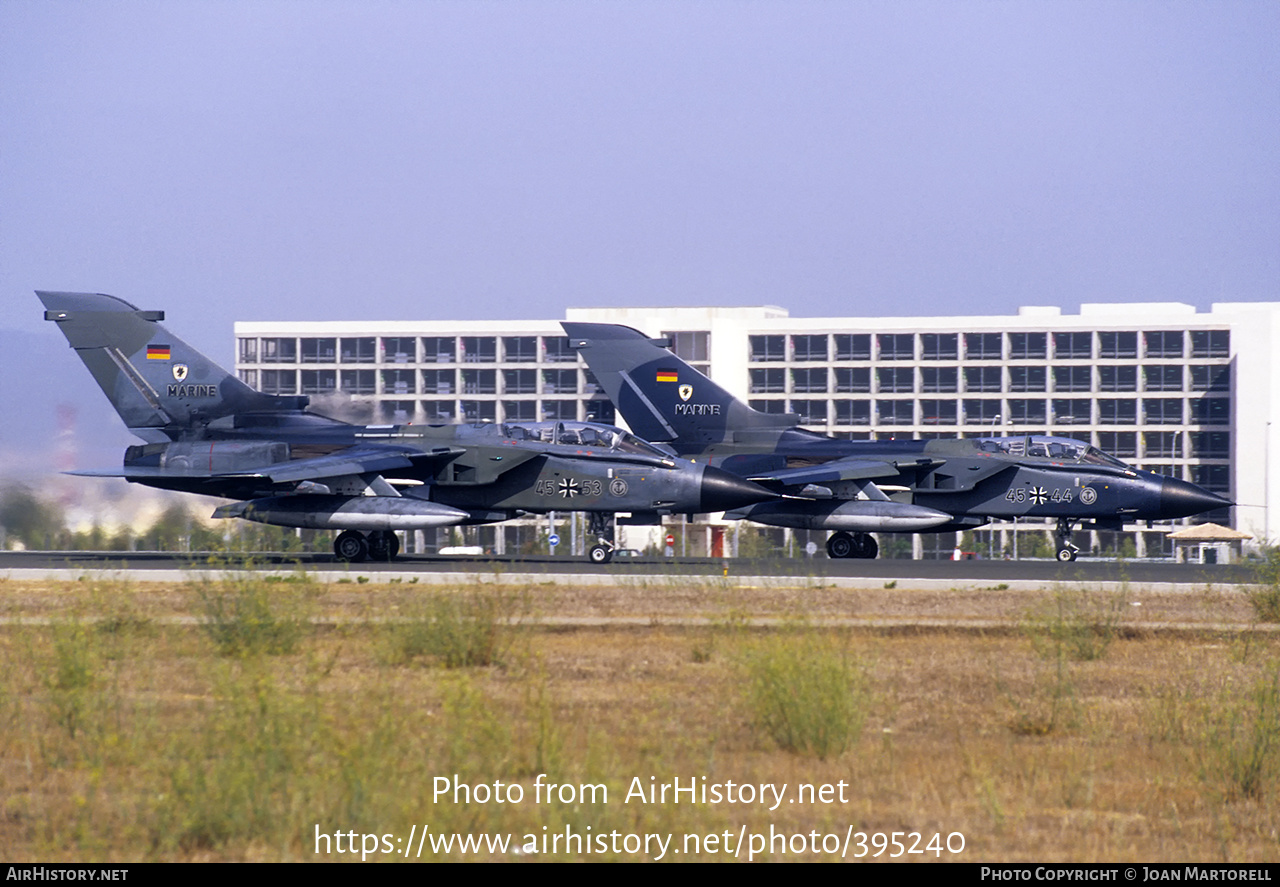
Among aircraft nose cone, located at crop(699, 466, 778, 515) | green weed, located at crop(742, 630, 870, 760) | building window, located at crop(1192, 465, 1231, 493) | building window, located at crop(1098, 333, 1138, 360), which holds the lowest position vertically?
building window, located at crop(1192, 465, 1231, 493)

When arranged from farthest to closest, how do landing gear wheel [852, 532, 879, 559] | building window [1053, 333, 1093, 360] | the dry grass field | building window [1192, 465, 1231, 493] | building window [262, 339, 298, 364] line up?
building window [262, 339, 298, 364] < building window [1053, 333, 1093, 360] < building window [1192, 465, 1231, 493] < landing gear wheel [852, 532, 879, 559] < the dry grass field

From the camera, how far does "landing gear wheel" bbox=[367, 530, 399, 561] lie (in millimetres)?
29219

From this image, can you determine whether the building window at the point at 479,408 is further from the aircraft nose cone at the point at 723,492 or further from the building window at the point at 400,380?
the aircraft nose cone at the point at 723,492

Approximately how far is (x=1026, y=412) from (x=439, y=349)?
1493 inches

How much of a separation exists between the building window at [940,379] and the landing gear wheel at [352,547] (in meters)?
63.3

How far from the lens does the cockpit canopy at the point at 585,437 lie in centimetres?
2898

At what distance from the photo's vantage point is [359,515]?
27734 mm

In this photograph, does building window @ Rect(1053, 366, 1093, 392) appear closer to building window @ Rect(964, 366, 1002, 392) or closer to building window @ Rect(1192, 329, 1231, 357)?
building window @ Rect(964, 366, 1002, 392)

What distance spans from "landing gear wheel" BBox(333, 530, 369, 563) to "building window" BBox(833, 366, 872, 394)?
6250 cm

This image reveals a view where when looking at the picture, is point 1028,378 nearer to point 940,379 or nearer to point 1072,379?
point 1072,379

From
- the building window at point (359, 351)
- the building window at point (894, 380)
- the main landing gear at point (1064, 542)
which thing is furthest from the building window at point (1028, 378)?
the main landing gear at point (1064, 542)

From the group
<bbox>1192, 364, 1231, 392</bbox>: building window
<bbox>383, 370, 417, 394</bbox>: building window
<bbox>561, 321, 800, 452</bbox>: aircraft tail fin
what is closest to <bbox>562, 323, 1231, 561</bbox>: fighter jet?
<bbox>561, 321, 800, 452</bbox>: aircraft tail fin

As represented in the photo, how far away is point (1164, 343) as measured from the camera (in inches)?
3337
